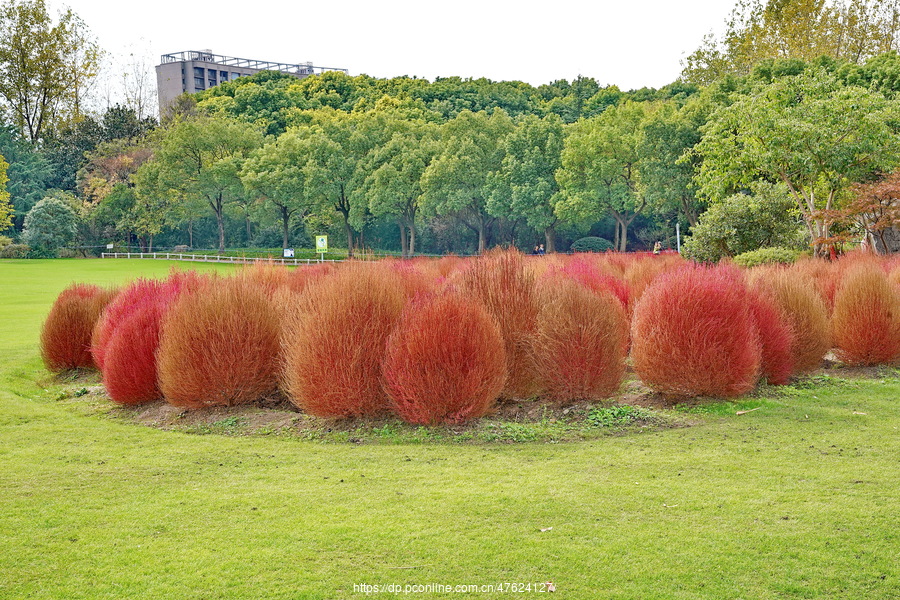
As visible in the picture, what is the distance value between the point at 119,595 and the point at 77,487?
231 centimetres

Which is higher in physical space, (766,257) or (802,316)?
(766,257)

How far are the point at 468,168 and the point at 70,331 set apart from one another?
41.4 metres

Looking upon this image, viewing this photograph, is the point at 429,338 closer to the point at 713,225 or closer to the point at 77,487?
the point at 77,487

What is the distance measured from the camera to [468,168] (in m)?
52.5

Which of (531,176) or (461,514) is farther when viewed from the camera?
(531,176)

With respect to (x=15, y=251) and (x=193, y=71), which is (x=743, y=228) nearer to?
(x=15, y=251)

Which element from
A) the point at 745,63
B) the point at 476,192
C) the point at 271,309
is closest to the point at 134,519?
the point at 271,309

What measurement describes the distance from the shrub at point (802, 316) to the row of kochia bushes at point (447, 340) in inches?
0.9

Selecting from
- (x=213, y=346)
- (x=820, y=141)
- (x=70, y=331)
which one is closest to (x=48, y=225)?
(x=70, y=331)

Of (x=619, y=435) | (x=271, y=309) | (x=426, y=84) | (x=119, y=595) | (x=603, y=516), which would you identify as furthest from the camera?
(x=426, y=84)

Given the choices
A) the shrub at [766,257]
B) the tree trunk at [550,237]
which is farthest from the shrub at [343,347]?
the tree trunk at [550,237]

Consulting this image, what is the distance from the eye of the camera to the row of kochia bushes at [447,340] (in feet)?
27.2

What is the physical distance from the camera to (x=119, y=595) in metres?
4.36

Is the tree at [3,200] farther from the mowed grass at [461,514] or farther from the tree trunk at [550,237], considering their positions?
the mowed grass at [461,514]
